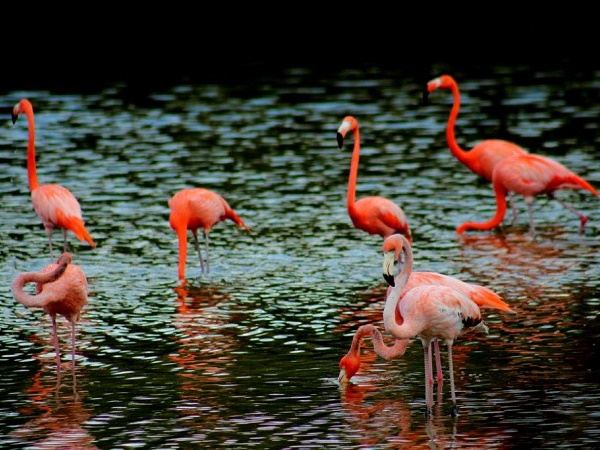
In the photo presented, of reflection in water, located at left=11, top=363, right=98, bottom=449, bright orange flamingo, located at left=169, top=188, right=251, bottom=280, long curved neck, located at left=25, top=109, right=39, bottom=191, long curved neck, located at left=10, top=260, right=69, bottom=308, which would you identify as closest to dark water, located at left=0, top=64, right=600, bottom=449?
reflection in water, located at left=11, top=363, right=98, bottom=449

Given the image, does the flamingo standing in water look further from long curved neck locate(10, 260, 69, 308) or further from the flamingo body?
the flamingo body

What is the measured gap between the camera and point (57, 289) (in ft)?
26.9

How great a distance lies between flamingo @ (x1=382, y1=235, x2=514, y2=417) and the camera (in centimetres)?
709

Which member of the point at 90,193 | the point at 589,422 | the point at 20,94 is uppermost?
the point at 20,94

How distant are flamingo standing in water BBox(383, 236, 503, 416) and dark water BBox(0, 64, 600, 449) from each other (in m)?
0.43

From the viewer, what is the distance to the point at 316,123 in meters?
18.4

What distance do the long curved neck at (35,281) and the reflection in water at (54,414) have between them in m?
0.50

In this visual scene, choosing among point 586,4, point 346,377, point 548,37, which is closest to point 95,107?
point 548,37

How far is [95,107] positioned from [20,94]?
6.70 ft

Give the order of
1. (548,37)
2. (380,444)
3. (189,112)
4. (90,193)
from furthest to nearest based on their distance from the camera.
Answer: (548,37) < (189,112) < (90,193) < (380,444)

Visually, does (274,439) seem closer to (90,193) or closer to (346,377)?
(346,377)

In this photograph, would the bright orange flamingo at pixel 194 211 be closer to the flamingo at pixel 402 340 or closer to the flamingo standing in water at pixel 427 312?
the flamingo at pixel 402 340

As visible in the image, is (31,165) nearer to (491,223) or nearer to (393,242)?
(491,223)

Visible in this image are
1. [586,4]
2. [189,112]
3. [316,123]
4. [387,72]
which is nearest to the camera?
[316,123]
